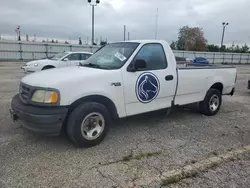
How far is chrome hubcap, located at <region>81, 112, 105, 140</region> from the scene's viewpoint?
3718 mm

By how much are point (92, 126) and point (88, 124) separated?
0.10 metres

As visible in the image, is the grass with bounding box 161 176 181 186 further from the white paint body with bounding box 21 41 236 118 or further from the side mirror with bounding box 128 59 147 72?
the side mirror with bounding box 128 59 147 72

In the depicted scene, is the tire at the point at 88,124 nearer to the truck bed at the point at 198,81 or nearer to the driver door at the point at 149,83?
the driver door at the point at 149,83

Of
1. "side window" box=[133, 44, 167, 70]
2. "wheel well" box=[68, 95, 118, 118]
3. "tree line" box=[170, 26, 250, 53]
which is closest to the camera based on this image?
"wheel well" box=[68, 95, 118, 118]

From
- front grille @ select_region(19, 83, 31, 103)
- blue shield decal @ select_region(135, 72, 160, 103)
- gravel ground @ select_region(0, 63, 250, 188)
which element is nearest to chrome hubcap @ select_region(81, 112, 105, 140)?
gravel ground @ select_region(0, 63, 250, 188)

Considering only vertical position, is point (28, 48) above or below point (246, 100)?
above

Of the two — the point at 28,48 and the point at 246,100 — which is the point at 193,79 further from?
the point at 28,48

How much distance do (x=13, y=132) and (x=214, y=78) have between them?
475 cm

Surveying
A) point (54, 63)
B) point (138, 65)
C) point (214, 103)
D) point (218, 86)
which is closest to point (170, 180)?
point (138, 65)

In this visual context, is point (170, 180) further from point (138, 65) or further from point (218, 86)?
point (218, 86)

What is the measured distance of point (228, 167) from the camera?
333 centimetres

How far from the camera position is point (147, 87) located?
172 inches

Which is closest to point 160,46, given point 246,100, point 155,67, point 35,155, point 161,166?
point 155,67

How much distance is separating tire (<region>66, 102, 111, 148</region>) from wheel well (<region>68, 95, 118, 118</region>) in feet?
0.24
